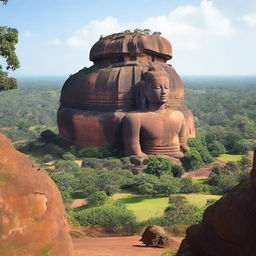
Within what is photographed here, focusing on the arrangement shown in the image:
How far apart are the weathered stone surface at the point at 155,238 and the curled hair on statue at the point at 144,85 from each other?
15.1 meters

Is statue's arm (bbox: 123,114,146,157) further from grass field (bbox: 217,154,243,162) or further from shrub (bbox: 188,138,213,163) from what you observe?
grass field (bbox: 217,154,243,162)

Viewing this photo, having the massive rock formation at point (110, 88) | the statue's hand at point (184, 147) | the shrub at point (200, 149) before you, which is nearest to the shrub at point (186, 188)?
the statue's hand at point (184, 147)

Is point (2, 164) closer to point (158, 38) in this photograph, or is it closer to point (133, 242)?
point (133, 242)

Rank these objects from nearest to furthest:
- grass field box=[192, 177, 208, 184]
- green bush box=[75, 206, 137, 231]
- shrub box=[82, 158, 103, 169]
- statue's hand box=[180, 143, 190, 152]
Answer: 1. green bush box=[75, 206, 137, 231]
2. grass field box=[192, 177, 208, 184]
3. shrub box=[82, 158, 103, 169]
4. statue's hand box=[180, 143, 190, 152]

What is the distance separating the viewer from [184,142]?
1003 inches

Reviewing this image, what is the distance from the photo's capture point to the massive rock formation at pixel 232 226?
4820 millimetres

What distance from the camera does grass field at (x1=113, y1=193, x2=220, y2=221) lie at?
15091 millimetres

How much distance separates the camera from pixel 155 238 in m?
9.29

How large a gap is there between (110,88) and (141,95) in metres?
2.80

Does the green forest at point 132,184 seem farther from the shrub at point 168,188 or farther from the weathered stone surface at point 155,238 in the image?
the weathered stone surface at point 155,238

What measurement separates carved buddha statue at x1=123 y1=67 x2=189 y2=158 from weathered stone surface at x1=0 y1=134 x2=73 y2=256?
1747 centimetres

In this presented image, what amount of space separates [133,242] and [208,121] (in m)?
53.4

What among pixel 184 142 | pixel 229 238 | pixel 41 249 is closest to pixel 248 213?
pixel 229 238

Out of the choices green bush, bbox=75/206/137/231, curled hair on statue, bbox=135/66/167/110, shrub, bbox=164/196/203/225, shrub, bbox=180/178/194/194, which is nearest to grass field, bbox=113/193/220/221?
shrub, bbox=180/178/194/194
